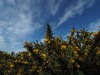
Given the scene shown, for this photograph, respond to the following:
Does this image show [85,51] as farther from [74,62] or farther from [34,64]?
[34,64]

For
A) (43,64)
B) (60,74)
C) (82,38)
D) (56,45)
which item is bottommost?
(60,74)

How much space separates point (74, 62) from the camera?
599cm

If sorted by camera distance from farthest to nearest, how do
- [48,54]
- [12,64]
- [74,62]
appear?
[12,64], [48,54], [74,62]

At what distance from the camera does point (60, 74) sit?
6.11 metres

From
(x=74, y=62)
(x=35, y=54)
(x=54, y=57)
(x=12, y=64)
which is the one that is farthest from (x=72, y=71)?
(x=12, y=64)

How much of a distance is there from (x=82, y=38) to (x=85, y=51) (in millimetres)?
1304

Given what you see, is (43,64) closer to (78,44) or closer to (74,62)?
(74,62)

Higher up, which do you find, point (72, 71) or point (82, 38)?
point (82, 38)

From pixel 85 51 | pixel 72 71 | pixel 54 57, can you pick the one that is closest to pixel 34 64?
pixel 54 57

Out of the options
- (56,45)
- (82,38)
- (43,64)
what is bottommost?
(43,64)

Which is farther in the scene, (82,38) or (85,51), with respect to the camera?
(82,38)

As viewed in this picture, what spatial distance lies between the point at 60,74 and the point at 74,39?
1.75 metres

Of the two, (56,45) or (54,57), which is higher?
(56,45)

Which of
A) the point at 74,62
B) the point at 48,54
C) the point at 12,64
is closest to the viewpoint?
the point at 74,62
